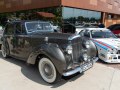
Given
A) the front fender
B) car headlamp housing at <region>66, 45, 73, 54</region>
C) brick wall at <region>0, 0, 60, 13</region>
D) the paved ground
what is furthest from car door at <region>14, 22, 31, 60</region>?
brick wall at <region>0, 0, 60, 13</region>

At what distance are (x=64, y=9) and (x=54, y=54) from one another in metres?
15.0

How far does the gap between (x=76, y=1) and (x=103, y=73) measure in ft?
50.7

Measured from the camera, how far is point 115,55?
688cm

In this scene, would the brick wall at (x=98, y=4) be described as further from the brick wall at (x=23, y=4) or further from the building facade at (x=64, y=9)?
the brick wall at (x=23, y=4)

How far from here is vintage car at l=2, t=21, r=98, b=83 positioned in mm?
4695

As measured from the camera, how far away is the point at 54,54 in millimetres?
4680


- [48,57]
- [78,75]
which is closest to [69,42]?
[48,57]

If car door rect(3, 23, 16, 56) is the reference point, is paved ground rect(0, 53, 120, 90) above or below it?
below

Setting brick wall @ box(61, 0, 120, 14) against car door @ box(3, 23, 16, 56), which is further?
brick wall @ box(61, 0, 120, 14)

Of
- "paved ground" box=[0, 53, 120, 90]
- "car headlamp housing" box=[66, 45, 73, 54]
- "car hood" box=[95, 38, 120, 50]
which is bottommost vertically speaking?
"paved ground" box=[0, 53, 120, 90]

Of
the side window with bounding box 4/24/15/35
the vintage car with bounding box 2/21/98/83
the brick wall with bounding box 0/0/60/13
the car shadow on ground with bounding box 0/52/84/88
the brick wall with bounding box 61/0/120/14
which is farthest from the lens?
the brick wall with bounding box 0/0/60/13

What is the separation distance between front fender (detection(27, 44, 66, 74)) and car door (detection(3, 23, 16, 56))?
1846mm

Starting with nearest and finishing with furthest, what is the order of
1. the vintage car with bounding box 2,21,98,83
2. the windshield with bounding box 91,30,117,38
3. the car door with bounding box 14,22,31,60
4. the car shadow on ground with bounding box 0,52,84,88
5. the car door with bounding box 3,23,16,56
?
the vintage car with bounding box 2,21,98,83
the car shadow on ground with bounding box 0,52,84,88
the car door with bounding box 14,22,31,60
the car door with bounding box 3,23,16,56
the windshield with bounding box 91,30,117,38

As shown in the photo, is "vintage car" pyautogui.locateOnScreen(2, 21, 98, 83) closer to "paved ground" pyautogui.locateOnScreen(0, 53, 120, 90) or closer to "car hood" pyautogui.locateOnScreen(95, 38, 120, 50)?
"paved ground" pyautogui.locateOnScreen(0, 53, 120, 90)
